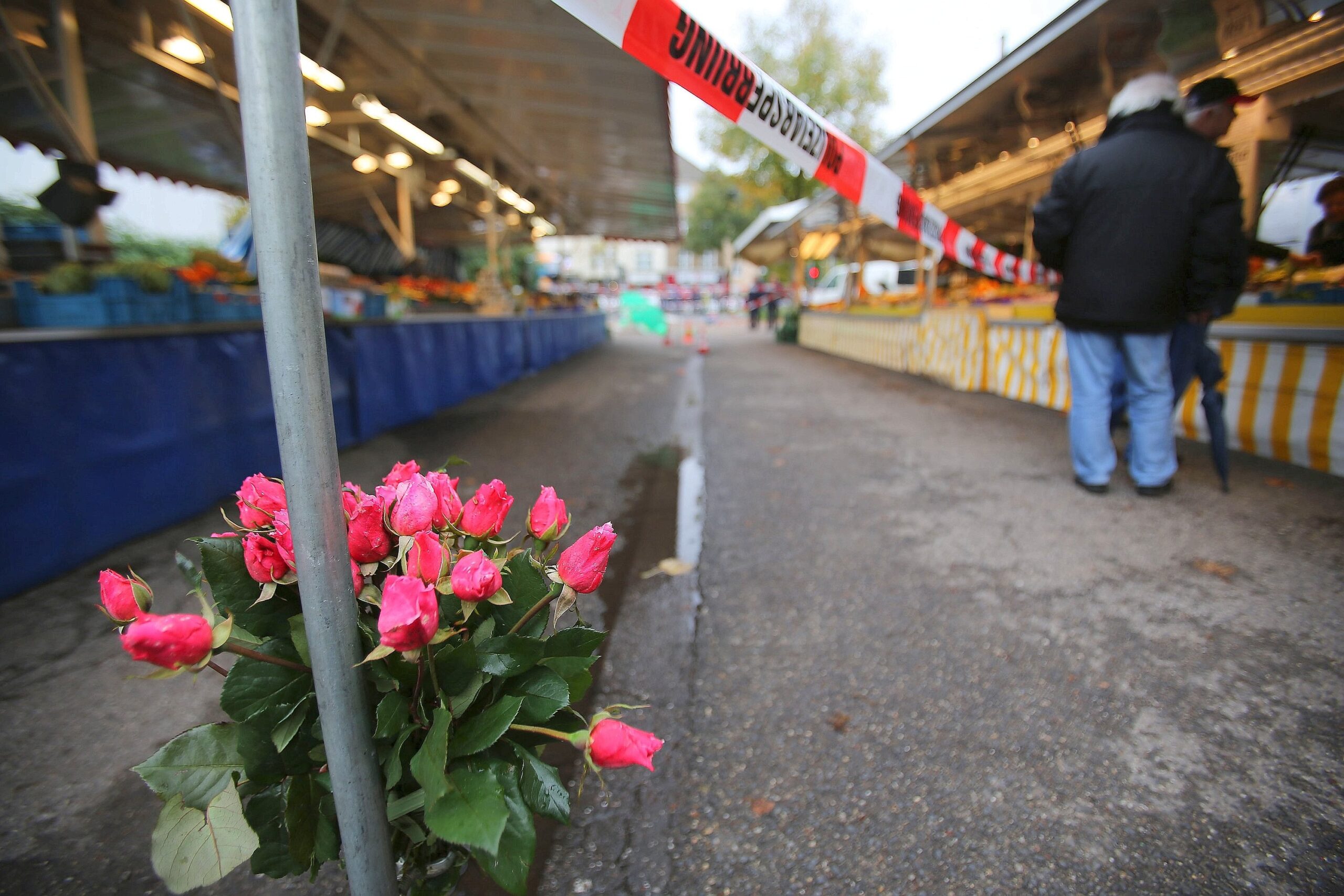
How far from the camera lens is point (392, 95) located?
294 inches

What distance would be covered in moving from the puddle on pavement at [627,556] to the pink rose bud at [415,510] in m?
0.84

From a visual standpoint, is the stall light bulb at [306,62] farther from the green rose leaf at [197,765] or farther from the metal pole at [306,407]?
the green rose leaf at [197,765]

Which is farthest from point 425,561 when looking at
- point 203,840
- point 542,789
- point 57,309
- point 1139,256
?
point 1139,256

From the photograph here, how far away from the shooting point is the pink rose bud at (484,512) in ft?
3.37

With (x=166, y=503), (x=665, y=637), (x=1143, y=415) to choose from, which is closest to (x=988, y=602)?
(x=665, y=637)

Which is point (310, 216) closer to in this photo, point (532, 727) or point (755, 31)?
point (532, 727)

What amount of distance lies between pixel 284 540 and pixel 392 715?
12.2 inches

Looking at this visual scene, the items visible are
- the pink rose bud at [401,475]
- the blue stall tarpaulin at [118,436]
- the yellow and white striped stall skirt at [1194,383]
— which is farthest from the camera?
the yellow and white striped stall skirt at [1194,383]

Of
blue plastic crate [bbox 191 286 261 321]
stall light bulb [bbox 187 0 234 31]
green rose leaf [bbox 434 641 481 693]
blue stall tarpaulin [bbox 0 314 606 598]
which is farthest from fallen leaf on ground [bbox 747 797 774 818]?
stall light bulb [bbox 187 0 234 31]

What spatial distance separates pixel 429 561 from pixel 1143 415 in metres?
4.29

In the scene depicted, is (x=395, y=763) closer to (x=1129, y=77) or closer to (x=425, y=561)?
(x=425, y=561)

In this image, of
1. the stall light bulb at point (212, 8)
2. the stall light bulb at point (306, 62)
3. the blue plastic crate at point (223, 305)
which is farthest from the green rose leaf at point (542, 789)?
the stall light bulb at point (212, 8)

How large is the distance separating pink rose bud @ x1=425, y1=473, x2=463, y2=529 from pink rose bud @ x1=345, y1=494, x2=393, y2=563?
0.08 metres

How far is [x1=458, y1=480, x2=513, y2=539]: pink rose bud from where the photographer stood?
1.03 meters
